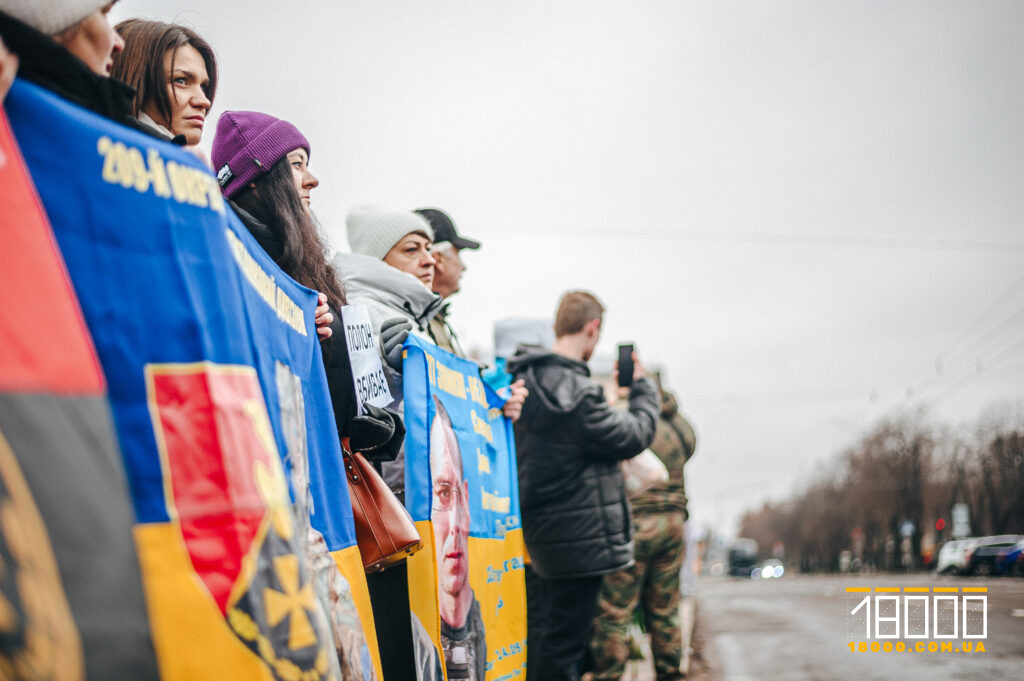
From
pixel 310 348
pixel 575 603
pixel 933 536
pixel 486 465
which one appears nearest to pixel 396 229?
pixel 486 465

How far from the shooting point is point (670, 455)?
257 inches

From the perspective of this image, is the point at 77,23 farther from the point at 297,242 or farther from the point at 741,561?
the point at 741,561

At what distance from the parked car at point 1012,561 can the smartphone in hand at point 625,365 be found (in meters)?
27.0

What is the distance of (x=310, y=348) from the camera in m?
2.11

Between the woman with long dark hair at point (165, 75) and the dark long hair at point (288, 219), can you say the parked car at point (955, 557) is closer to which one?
the dark long hair at point (288, 219)

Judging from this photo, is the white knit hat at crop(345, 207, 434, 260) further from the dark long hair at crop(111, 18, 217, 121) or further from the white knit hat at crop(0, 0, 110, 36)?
the white knit hat at crop(0, 0, 110, 36)

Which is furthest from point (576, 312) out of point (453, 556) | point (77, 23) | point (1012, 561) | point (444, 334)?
point (1012, 561)

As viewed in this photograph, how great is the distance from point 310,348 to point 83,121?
33.6 inches

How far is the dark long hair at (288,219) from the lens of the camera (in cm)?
237

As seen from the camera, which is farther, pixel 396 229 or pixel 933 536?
pixel 933 536

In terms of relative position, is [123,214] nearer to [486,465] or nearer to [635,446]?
[486,465]

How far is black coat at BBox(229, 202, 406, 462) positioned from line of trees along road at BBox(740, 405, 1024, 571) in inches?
2036

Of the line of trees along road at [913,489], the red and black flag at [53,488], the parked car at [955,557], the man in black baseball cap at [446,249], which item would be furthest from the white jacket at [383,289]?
the line of trees along road at [913,489]

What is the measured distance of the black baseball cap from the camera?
4.52 meters
